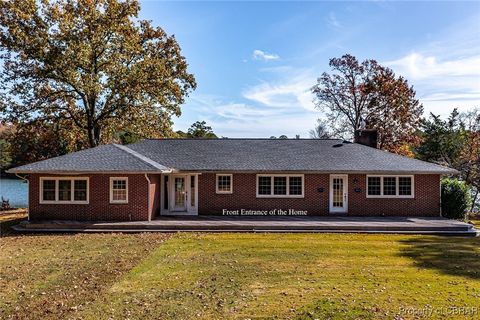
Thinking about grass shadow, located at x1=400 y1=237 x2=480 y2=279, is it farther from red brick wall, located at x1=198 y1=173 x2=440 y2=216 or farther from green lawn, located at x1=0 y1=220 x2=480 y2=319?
red brick wall, located at x1=198 y1=173 x2=440 y2=216

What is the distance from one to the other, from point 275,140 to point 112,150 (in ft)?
30.6

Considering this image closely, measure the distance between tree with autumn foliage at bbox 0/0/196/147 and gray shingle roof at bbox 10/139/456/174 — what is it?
19.3ft

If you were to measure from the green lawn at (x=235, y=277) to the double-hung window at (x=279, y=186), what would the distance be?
4.25 meters

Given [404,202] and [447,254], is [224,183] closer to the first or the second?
[404,202]

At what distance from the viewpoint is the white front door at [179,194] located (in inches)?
686

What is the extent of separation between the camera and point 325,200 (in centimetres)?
1706

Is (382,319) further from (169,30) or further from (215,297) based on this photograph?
A: (169,30)

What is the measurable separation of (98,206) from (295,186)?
8.76 m

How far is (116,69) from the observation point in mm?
24656

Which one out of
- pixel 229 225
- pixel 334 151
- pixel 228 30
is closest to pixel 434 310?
pixel 229 225

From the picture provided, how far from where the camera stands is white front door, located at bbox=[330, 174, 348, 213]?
17.1 metres

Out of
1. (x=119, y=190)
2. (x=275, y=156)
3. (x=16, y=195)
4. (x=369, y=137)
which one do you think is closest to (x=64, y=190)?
(x=119, y=190)

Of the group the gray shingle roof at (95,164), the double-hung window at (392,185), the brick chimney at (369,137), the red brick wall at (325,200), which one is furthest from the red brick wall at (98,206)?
the brick chimney at (369,137)

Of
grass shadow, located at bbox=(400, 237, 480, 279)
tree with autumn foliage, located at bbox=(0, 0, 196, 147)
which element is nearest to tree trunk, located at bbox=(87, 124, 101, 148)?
tree with autumn foliage, located at bbox=(0, 0, 196, 147)
